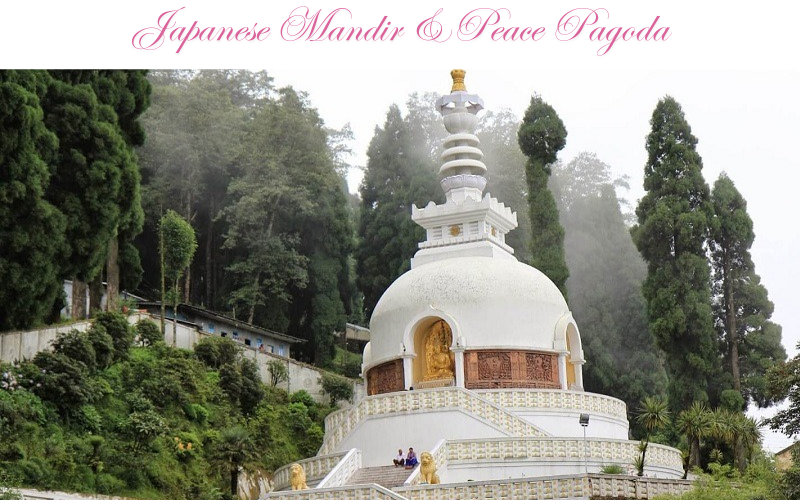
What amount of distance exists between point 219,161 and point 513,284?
21059 mm

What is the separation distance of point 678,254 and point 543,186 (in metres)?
6.48

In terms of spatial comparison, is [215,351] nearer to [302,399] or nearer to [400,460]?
[302,399]

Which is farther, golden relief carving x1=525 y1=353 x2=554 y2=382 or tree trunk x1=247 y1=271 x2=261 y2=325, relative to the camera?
tree trunk x1=247 y1=271 x2=261 y2=325

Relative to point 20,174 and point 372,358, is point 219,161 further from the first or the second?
point 20,174

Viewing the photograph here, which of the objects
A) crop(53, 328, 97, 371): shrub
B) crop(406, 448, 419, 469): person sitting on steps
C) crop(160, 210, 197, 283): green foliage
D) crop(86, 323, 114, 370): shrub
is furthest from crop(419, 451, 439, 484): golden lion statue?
crop(160, 210, 197, 283): green foliage

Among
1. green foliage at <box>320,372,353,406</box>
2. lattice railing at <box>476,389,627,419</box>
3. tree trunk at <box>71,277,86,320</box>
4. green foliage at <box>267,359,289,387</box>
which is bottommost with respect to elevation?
lattice railing at <box>476,389,627,419</box>

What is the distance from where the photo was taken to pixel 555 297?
36.1 meters

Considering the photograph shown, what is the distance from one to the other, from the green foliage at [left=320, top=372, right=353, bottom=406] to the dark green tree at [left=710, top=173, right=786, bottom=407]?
12212 mm

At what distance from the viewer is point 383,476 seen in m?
28.8

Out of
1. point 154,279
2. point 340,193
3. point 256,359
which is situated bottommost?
point 256,359

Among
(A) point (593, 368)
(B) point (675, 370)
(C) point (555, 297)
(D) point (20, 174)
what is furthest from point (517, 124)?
(D) point (20, 174)

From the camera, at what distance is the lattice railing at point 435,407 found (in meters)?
30.8

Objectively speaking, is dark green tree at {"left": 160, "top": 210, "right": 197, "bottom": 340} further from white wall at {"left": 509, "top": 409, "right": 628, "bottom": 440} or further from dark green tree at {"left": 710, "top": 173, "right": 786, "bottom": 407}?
dark green tree at {"left": 710, "top": 173, "right": 786, "bottom": 407}

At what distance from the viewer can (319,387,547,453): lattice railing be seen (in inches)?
1214
